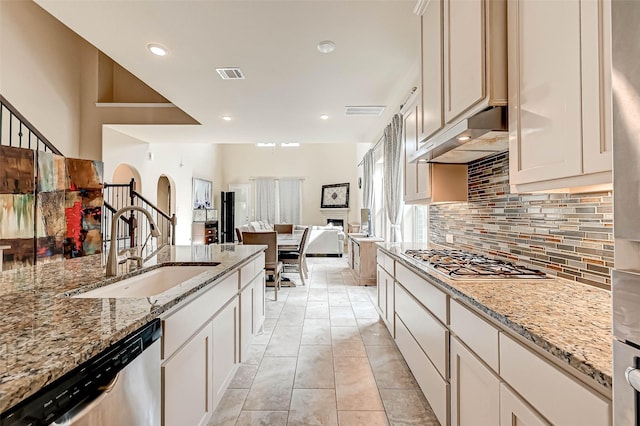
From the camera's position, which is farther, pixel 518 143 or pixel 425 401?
pixel 425 401

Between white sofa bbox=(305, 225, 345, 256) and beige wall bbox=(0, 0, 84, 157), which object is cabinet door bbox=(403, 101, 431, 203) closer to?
beige wall bbox=(0, 0, 84, 157)

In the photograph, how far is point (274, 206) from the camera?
10.6 m

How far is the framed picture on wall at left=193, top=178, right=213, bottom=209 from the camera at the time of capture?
8430mm

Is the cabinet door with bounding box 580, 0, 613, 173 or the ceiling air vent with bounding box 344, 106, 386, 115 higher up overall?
the ceiling air vent with bounding box 344, 106, 386, 115

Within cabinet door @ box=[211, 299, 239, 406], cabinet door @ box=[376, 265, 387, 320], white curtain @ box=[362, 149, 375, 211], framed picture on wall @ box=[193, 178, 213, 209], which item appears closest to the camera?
cabinet door @ box=[211, 299, 239, 406]

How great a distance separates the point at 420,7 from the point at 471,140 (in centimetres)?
107

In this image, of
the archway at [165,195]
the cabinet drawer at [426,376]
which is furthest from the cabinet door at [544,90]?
the archway at [165,195]

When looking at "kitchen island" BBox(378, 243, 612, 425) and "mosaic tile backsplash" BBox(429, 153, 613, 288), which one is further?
"mosaic tile backsplash" BBox(429, 153, 613, 288)

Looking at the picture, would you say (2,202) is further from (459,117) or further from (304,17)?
(459,117)

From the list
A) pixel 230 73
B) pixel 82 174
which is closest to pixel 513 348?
pixel 230 73

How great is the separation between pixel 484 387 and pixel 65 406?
130 cm

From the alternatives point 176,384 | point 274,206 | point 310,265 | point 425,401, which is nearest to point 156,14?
point 176,384

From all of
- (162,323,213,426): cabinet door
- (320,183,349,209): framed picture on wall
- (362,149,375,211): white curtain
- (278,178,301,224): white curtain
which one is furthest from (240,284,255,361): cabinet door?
(278,178,301,224): white curtain

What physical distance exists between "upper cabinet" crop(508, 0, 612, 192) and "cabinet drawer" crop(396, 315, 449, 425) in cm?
106
